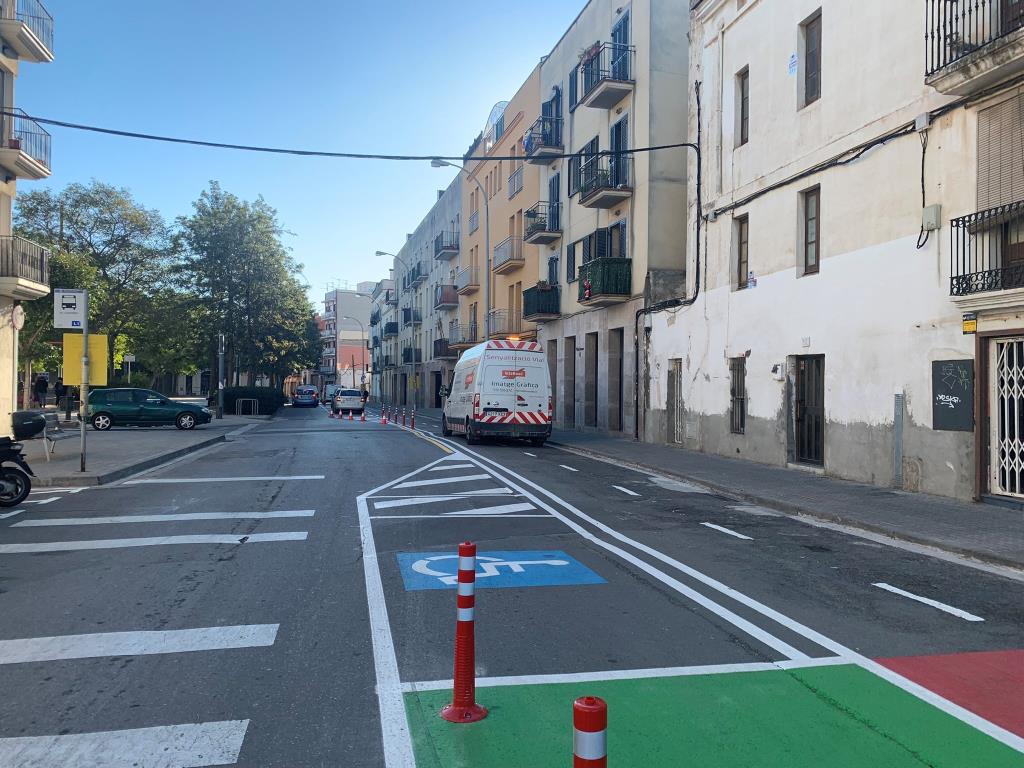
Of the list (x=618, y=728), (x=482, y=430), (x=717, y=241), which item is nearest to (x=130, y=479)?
(x=482, y=430)

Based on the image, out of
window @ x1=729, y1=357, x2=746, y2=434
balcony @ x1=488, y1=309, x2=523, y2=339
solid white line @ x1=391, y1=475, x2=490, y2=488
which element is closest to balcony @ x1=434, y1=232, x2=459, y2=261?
balcony @ x1=488, y1=309, x2=523, y2=339

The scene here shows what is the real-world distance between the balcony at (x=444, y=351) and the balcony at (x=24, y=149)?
29.8 metres

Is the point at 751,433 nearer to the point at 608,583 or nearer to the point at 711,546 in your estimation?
the point at 711,546

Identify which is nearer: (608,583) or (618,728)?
(618,728)

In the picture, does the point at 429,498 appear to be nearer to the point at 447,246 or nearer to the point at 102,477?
the point at 102,477

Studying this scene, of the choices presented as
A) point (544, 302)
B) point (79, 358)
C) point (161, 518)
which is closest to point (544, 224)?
point (544, 302)

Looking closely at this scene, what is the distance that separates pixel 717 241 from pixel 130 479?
560 inches

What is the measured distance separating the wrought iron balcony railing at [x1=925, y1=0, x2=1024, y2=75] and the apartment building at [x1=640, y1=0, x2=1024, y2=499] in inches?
1.3

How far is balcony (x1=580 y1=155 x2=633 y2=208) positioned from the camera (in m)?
24.6

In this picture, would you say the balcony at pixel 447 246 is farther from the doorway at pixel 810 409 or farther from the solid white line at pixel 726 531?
the solid white line at pixel 726 531

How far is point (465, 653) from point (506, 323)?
34464mm

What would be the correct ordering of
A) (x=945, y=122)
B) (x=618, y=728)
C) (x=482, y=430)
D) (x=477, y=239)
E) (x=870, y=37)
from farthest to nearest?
(x=477, y=239), (x=482, y=430), (x=870, y=37), (x=945, y=122), (x=618, y=728)

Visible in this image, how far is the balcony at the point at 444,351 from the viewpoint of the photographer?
5081cm

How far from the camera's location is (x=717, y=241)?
64.1 ft
